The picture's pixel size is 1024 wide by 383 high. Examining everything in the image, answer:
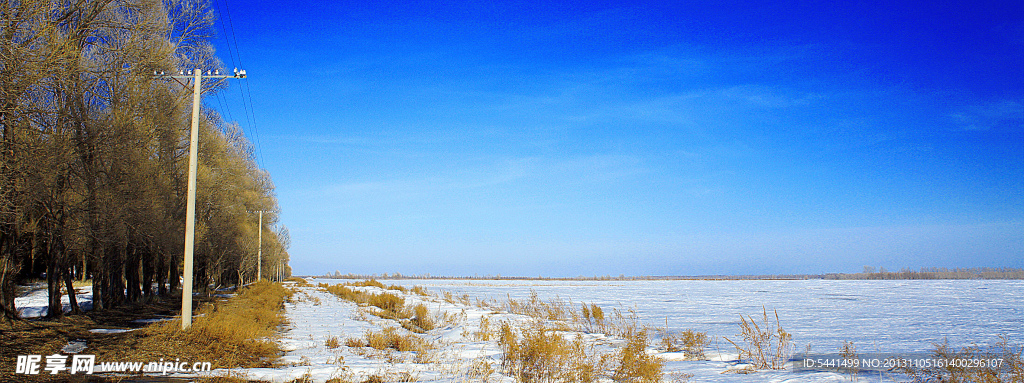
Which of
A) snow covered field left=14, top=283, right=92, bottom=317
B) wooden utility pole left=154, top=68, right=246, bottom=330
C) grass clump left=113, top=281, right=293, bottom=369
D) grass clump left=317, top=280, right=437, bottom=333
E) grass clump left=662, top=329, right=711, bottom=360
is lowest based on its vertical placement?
grass clump left=317, top=280, right=437, bottom=333

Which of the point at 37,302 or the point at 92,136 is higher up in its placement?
the point at 92,136

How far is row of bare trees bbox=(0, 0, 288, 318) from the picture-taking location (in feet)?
30.5

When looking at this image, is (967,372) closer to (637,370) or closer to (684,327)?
(637,370)

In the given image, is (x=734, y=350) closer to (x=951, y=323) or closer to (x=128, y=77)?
(x=951, y=323)

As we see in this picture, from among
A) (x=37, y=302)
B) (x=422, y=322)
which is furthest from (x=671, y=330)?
(x=37, y=302)

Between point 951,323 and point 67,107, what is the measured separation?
89.3 feet

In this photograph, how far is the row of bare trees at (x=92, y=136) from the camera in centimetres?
930

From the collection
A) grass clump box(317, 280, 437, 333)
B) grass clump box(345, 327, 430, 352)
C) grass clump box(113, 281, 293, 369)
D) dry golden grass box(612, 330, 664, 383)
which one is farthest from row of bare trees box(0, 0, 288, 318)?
dry golden grass box(612, 330, 664, 383)

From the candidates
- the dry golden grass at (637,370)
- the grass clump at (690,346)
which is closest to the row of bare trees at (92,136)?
the dry golden grass at (637,370)

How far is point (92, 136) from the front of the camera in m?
12.9

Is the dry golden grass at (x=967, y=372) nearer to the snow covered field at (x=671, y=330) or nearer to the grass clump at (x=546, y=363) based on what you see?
the snow covered field at (x=671, y=330)

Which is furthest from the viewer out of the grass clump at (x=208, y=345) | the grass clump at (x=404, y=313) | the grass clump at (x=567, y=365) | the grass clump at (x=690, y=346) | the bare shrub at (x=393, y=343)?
the grass clump at (x=404, y=313)

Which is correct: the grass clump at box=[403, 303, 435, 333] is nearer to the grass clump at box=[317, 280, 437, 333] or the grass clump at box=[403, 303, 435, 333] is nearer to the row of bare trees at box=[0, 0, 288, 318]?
the grass clump at box=[317, 280, 437, 333]

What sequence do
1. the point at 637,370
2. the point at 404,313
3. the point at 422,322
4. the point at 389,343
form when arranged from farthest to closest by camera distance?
the point at 404,313 → the point at 422,322 → the point at 389,343 → the point at 637,370
